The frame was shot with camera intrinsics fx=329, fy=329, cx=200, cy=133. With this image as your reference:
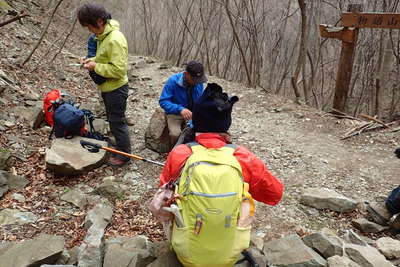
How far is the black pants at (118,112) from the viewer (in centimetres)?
392

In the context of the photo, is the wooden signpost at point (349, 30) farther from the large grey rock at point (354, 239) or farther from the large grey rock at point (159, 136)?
the large grey rock at point (354, 239)

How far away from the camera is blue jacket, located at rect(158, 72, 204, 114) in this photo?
414cm

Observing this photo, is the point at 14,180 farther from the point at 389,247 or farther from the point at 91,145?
the point at 389,247

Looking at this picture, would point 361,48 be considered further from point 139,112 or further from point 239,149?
point 239,149

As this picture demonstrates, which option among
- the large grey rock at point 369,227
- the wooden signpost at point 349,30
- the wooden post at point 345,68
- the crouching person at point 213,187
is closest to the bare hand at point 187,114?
the crouching person at point 213,187

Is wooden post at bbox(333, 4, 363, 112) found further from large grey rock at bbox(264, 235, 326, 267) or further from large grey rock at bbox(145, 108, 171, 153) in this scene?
large grey rock at bbox(264, 235, 326, 267)

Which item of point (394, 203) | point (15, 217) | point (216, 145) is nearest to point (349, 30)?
point (394, 203)

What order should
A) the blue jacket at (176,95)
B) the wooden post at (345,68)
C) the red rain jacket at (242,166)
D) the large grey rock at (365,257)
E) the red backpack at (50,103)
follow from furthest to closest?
the wooden post at (345,68)
the red backpack at (50,103)
the blue jacket at (176,95)
the large grey rock at (365,257)
the red rain jacket at (242,166)

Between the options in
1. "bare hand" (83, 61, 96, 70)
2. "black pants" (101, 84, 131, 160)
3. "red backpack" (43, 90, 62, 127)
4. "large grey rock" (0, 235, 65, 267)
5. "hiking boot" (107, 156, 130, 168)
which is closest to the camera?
"large grey rock" (0, 235, 65, 267)

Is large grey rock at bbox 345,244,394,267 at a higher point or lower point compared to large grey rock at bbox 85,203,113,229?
higher

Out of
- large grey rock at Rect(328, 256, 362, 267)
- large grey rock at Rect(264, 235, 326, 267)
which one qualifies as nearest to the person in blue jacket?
large grey rock at Rect(264, 235, 326, 267)

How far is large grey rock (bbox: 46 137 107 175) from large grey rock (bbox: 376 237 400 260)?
3.21m

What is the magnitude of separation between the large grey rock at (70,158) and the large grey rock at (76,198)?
0.31m

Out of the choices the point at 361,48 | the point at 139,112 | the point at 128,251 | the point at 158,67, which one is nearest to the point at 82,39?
the point at 158,67
